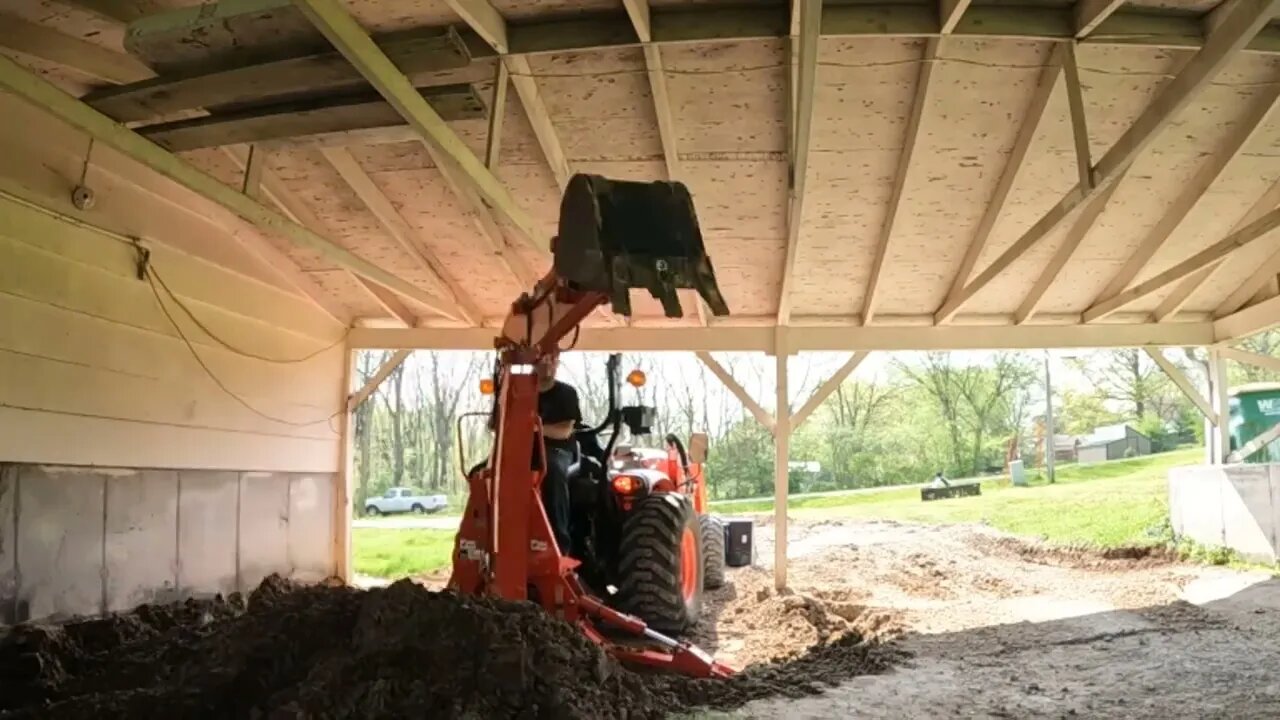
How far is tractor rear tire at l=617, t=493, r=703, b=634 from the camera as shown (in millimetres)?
5441

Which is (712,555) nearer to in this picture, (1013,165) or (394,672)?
(1013,165)

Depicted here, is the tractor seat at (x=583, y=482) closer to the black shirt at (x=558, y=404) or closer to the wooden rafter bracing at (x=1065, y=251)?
the black shirt at (x=558, y=404)

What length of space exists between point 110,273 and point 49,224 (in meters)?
0.61

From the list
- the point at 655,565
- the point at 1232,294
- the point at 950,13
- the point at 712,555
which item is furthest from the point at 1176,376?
the point at 655,565

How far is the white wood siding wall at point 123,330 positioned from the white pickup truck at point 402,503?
13736 mm

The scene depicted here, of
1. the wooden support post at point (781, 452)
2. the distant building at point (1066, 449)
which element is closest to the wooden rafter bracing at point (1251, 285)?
the wooden support post at point (781, 452)

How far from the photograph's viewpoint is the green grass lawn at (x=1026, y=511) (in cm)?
1405

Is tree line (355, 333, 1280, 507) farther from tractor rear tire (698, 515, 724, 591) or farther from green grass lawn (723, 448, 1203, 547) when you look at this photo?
tractor rear tire (698, 515, 724, 591)

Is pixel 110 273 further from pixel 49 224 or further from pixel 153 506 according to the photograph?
pixel 153 506

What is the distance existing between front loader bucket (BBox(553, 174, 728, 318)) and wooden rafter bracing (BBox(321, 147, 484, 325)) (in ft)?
10.6

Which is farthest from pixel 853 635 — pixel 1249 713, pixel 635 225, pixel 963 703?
pixel 635 225

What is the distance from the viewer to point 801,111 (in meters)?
5.42

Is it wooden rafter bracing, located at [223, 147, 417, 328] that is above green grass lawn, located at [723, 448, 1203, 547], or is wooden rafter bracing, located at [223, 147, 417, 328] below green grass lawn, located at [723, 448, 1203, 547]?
above

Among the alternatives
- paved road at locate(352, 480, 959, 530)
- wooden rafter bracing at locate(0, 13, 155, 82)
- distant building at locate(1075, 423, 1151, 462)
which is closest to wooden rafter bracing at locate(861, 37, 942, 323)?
wooden rafter bracing at locate(0, 13, 155, 82)
